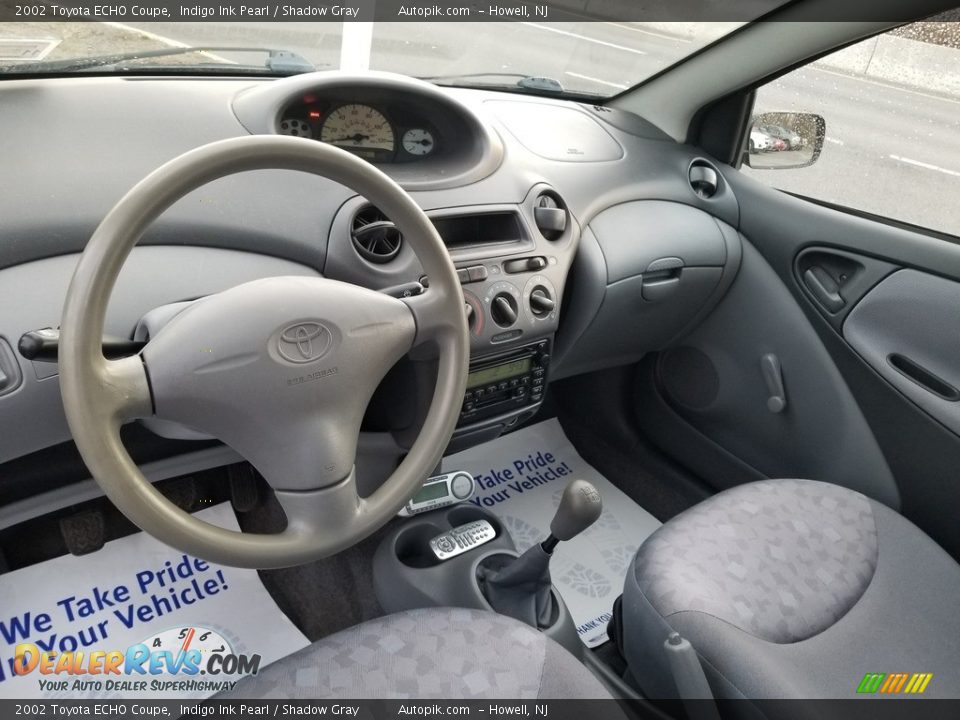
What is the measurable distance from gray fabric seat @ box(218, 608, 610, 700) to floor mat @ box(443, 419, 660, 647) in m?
0.74

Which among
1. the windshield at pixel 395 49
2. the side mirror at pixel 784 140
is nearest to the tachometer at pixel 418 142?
the windshield at pixel 395 49

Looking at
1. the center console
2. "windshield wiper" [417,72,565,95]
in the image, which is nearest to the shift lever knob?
the center console

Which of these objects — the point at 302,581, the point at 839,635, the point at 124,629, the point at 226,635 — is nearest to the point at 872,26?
the point at 839,635

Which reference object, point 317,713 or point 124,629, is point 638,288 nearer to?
point 317,713

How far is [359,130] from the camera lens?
4.67ft

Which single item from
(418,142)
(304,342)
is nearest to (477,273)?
(418,142)

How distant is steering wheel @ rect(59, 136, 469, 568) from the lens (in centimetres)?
72

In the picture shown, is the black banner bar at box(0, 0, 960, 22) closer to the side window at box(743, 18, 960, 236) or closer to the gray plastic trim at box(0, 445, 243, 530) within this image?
the side window at box(743, 18, 960, 236)

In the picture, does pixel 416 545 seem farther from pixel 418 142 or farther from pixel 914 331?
pixel 914 331

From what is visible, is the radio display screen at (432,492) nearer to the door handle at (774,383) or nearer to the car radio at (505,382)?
the car radio at (505,382)

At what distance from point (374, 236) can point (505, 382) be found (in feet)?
1.38

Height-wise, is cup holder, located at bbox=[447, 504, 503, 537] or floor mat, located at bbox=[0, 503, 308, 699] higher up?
cup holder, located at bbox=[447, 504, 503, 537]

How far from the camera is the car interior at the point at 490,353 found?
0.84m

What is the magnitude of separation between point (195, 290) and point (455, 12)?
950 mm
